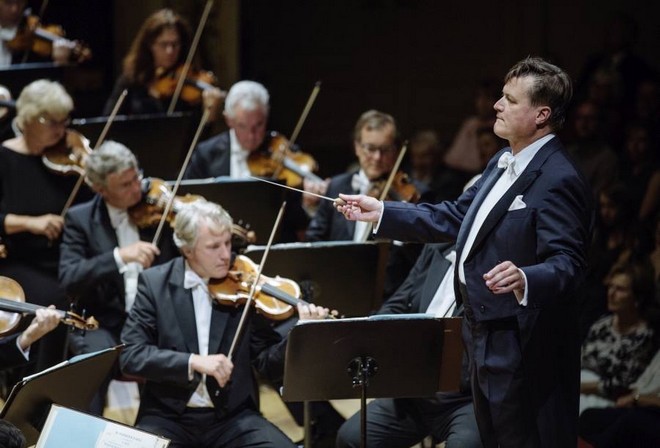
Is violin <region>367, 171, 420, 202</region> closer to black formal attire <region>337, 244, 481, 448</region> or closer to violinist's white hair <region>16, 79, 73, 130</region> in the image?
black formal attire <region>337, 244, 481, 448</region>

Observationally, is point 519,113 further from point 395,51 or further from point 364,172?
point 395,51

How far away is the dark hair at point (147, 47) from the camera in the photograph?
5.66m

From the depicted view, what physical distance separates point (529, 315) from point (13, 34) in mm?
3863

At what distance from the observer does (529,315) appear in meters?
2.89

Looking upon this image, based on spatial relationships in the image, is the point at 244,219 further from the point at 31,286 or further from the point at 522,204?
the point at 522,204

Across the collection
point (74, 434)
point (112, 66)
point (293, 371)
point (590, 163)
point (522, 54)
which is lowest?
point (74, 434)

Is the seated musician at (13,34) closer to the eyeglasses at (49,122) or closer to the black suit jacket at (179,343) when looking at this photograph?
the eyeglasses at (49,122)

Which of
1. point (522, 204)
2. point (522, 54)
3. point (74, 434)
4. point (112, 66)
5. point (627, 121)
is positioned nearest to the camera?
point (522, 204)

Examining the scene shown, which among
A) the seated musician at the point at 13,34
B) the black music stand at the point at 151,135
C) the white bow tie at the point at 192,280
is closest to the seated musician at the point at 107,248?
the white bow tie at the point at 192,280

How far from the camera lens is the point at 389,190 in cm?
466

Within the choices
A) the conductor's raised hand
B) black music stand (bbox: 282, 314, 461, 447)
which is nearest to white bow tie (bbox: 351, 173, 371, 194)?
black music stand (bbox: 282, 314, 461, 447)

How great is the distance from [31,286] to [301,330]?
70.7 inches

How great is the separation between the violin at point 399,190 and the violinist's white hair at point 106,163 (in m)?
1.05

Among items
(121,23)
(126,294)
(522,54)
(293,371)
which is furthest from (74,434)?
(522,54)
